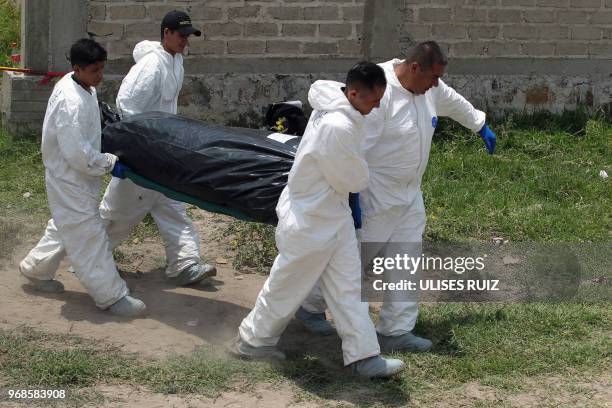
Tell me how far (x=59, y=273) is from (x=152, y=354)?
1512 millimetres

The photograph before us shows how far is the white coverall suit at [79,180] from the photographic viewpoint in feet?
19.2

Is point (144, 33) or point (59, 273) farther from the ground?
point (144, 33)

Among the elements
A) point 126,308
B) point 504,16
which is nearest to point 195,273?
point 126,308

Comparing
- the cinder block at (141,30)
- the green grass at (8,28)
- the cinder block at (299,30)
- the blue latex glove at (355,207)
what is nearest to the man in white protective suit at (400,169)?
the blue latex glove at (355,207)

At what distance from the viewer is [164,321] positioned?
6211mm

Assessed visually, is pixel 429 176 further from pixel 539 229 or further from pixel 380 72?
pixel 380 72

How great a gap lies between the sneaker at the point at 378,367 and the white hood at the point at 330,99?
128cm

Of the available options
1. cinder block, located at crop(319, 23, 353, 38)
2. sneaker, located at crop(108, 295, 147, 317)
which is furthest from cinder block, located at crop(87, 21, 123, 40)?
sneaker, located at crop(108, 295, 147, 317)

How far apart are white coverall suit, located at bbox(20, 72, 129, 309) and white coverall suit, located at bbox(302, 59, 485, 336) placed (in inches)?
60.8

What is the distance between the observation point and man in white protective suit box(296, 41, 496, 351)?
570 cm

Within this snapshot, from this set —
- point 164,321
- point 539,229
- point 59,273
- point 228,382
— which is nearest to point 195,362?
point 228,382

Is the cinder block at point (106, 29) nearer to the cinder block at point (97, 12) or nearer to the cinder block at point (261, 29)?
the cinder block at point (97, 12)

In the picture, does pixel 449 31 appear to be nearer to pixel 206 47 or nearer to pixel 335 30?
pixel 335 30

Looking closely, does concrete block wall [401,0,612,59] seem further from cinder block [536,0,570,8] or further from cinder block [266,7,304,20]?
cinder block [266,7,304,20]
